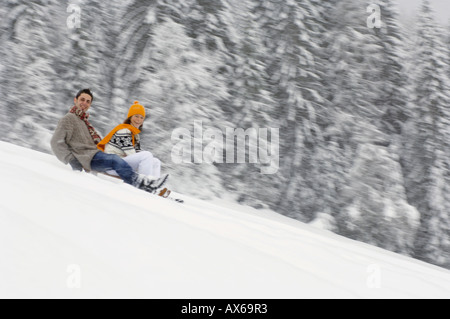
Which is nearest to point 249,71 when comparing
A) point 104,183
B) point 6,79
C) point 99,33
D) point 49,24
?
point 99,33

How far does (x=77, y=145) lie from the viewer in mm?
5133

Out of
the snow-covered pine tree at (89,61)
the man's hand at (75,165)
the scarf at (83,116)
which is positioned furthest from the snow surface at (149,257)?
the snow-covered pine tree at (89,61)

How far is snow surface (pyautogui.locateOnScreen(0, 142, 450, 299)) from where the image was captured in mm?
1980

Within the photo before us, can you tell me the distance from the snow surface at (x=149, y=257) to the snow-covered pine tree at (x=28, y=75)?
7333 millimetres

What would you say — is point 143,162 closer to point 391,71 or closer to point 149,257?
point 149,257

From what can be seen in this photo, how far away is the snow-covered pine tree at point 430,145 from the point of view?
1371 cm

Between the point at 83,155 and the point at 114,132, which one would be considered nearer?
the point at 83,155

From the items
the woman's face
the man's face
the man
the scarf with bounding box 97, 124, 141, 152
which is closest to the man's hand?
the man

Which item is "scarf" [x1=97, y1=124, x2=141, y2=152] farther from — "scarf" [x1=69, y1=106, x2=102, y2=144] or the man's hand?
the man's hand

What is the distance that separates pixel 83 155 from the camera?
5.10 meters

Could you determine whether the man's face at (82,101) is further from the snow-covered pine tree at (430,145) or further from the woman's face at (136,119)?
the snow-covered pine tree at (430,145)

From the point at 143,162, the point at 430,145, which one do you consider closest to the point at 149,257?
the point at 143,162

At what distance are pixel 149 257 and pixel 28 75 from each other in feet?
32.2

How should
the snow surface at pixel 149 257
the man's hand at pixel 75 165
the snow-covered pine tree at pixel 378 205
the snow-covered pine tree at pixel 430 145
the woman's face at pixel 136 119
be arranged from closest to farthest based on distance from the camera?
the snow surface at pixel 149 257, the man's hand at pixel 75 165, the woman's face at pixel 136 119, the snow-covered pine tree at pixel 378 205, the snow-covered pine tree at pixel 430 145
